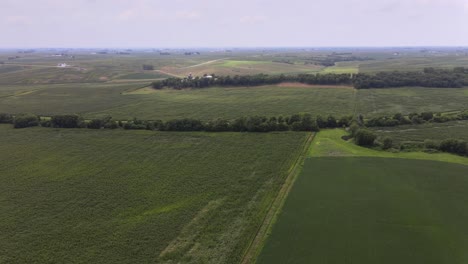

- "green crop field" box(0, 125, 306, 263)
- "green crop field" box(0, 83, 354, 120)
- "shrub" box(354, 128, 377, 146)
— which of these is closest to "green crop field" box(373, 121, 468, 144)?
"shrub" box(354, 128, 377, 146)

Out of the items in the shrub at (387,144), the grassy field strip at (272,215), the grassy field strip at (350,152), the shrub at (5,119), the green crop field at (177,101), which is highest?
the green crop field at (177,101)

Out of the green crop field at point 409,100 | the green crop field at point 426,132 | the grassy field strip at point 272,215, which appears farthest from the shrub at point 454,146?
the green crop field at point 409,100

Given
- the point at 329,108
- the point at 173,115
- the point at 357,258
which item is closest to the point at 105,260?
the point at 357,258

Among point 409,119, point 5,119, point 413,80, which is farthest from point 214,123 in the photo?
point 413,80

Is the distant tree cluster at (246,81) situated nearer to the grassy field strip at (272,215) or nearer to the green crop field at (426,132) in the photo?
the green crop field at (426,132)

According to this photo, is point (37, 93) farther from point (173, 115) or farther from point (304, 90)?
point (304, 90)

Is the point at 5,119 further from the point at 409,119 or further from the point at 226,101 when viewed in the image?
the point at 409,119
